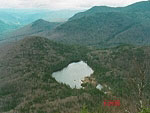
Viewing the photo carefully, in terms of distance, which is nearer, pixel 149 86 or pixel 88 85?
pixel 149 86

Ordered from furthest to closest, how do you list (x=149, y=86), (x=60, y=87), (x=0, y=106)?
(x=60, y=87), (x=149, y=86), (x=0, y=106)

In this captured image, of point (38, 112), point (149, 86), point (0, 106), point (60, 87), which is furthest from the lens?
point (60, 87)

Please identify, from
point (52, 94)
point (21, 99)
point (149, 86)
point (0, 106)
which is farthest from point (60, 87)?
point (149, 86)

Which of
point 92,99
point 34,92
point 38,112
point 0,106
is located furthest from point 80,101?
point 0,106

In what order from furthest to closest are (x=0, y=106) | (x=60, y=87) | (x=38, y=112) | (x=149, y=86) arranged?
(x=60, y=87) < (x=149, y=86) < (x=0, y=106) < (x=38, y=112)

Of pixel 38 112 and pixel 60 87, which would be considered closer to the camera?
pixel 38 112

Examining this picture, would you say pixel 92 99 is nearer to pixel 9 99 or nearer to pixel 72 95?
pixel 72 95

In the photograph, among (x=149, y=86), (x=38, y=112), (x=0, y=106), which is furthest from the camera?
(x=149, y=86)

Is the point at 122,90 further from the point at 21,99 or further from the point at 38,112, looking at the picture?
the point at 21,99
